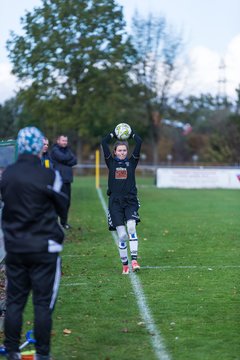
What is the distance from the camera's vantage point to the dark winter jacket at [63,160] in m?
16.9

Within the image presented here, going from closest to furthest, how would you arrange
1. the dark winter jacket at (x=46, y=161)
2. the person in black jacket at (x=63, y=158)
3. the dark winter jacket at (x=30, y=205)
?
the dark winter jacket at (x=30, y=205), the dark winter jacket at (x=46, y=161), the person in black jacket at (x=63, y=158)

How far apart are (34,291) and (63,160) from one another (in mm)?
10939

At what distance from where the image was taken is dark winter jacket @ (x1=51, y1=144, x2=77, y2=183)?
664 inches

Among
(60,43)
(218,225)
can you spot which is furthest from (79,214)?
(60,43)

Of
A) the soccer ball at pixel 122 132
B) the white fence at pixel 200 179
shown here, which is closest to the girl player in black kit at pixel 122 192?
the soccer ball at pixel 122 132

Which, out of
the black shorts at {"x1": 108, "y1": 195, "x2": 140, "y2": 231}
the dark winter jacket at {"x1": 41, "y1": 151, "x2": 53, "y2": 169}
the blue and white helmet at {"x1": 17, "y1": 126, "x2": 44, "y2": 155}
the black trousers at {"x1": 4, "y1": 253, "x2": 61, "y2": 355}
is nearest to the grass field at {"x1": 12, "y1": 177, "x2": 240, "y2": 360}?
the black trousers at {"x1": 4, "y1": 253, "x2": 61, "y2": 355}

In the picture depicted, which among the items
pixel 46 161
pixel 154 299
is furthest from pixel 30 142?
pixel 46 161

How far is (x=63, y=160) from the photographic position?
55.6 feet

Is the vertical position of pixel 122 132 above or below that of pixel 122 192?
above

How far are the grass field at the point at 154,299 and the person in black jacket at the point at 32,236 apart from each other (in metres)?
0.72

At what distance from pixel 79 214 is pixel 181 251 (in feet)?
30.9

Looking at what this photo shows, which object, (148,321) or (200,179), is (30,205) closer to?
(148,321)

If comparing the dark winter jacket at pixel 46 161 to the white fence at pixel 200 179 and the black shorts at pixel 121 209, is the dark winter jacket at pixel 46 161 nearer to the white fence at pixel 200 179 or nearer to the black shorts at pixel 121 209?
the black shorts at pixel 121 209

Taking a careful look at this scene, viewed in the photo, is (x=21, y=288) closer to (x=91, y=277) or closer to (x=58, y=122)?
(x=91, y=277)
